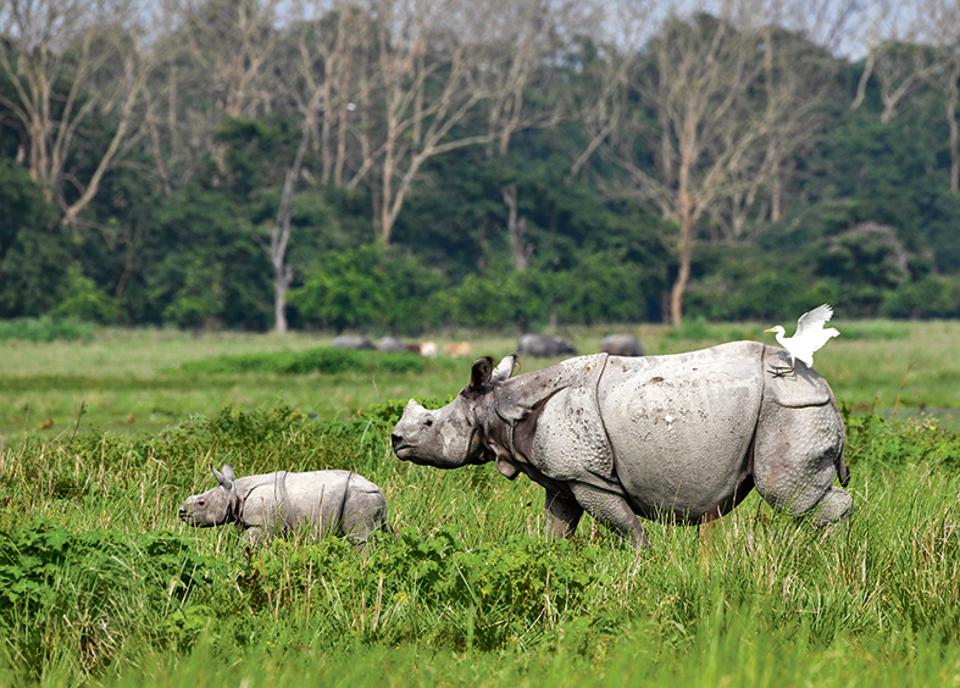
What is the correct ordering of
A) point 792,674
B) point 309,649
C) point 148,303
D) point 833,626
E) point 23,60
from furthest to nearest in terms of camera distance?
point 148,303, point 23,60, point 833,626, point 309,649, point 792,674

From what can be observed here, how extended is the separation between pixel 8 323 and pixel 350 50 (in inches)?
734

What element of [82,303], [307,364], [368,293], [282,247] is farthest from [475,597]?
[282,247]

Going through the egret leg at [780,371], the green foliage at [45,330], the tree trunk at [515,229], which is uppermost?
the egret leg at [780,371]

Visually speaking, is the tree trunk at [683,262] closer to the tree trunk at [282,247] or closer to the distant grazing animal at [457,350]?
the tree trunk at [282,247]

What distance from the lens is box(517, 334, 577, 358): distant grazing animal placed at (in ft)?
117

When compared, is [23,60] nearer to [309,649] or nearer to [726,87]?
[726,87]

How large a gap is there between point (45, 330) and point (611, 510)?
115 feet

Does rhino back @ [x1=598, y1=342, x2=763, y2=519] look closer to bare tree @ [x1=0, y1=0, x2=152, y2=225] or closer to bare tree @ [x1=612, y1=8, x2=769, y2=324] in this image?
bare tree @ [x1=0, y1=0, x2=152, y2=225]

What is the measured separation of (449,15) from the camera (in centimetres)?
5672

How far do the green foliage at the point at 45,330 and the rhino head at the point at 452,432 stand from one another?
33244 millimetres

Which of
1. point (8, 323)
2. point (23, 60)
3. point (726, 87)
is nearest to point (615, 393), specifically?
point (8, 323)

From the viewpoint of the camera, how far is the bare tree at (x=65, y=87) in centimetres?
4712

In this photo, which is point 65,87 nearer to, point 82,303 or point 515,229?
point 82,303

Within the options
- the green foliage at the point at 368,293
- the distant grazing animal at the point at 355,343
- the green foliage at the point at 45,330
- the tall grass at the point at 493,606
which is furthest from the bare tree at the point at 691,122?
the tall grass at the point at 493,606
